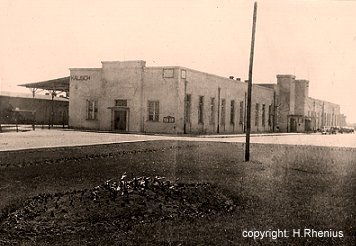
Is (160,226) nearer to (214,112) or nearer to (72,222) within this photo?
(72,222)

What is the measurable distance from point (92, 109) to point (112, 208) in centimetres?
3386

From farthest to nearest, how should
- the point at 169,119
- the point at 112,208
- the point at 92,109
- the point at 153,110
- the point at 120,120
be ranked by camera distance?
the point at 92,109
the point at 120,120
the point at 153,110
the point at 169,119
the point at 112,208

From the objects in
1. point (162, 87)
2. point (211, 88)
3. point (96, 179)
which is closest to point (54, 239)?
point (96, 179)

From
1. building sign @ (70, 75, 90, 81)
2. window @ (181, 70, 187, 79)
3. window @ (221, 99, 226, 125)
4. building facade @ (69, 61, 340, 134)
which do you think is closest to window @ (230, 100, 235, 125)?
building facade @ (69, 61, 340, 134)

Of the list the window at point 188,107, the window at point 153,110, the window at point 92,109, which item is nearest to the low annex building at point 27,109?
the window at point 92,109

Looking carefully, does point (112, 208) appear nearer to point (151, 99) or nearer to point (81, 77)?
point (151, 99)

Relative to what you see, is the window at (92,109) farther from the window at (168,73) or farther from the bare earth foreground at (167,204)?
the bare earth foreground at (167,204)

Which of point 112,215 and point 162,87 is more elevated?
point 162,87

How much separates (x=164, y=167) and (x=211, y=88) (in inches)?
1164

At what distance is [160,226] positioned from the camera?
681 cm

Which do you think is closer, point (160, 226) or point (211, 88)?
point (160, 226)

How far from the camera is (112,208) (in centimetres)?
752

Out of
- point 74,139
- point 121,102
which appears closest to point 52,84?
point 121,102

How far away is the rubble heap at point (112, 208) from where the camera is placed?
271 inches
